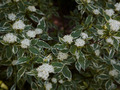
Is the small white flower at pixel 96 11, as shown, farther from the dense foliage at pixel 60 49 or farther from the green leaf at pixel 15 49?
the green leaf at pixel 15 49

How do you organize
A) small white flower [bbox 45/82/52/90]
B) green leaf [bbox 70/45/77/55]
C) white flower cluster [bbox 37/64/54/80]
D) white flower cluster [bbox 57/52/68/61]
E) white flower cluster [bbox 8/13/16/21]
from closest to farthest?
white flower cluster [bbox 37/64/54/80] → green leaf [bbox 70/45/77/55] → white flower cluster [bbox 57/52/68/61] → small white flower [bbox 45/82/52/90] → white flower cluster [bbox 8/13/16/21]

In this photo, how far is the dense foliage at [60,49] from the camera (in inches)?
54.1

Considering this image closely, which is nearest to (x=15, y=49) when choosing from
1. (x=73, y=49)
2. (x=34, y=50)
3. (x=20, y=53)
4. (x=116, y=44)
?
(x=20, y=53)

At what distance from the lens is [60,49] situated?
4.45ft

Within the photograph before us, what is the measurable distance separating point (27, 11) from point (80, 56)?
0.85 meters

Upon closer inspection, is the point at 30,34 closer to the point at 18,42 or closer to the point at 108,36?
the point at 18,42

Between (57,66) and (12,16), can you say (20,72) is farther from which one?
(12,16)

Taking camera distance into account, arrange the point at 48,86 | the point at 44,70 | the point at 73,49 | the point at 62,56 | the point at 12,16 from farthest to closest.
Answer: the point at 12,16, the point at 48,86, the point at 62,56, the point at 73,49, the point at 44,70

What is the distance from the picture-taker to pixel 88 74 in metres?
2.03

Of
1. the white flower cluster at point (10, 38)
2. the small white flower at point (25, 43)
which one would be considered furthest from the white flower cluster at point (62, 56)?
the white flower cluster at point (10, 38)

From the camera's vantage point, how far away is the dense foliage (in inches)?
54.1

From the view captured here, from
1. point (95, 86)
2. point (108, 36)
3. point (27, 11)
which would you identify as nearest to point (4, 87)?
point (27, 11)

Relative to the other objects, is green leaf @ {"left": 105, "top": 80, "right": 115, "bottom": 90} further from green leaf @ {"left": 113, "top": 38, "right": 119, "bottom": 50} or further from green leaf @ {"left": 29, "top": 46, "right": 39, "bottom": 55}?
green leaf @ {"left": 29, "top": 46, "right": 39, "bottom": 55}

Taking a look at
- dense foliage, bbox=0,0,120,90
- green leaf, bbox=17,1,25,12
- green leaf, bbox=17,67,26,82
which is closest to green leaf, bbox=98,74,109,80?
dense foliage, bbox=0,0,120,90
